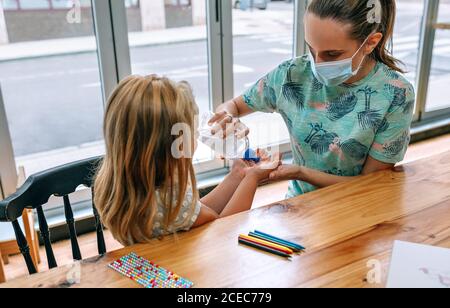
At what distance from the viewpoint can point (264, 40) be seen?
364 cm

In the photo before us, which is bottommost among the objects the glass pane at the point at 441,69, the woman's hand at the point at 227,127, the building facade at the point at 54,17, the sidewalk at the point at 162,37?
the glass pane at the point at 441,69

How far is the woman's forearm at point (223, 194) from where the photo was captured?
4.21 feet

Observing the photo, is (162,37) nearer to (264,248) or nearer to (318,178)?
(318,178)

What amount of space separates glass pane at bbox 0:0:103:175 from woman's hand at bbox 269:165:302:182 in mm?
1448

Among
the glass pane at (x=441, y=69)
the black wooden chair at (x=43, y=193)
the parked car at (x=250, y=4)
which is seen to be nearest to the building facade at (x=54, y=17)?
the parked car at (x=250, y=4)

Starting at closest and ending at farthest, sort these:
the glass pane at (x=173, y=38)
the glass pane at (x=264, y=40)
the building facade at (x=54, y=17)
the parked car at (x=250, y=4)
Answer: the building facade at (x=54, y=17) → the glass pane at (x=173, y=38) → the parked car at (x=250, y=4) → the glass pane at (x=264, y=40)

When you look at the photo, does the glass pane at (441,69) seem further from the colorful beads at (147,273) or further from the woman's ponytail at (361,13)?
the colorful beads at (147,273)

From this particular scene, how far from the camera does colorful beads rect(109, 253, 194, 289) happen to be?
806mm

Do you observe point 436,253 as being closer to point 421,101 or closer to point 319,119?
point 319,119

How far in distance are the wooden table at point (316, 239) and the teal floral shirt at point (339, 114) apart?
0.12 metres

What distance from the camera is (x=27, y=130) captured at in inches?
129

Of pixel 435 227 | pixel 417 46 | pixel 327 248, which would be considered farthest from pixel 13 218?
pixel 417 46

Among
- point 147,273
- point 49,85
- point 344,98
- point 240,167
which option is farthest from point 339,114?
point 49,85

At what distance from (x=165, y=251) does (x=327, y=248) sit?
0.34 meters
